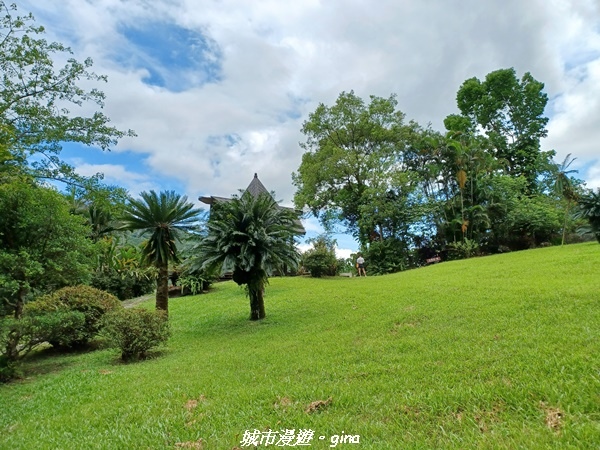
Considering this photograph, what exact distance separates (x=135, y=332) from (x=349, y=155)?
21.6 meters

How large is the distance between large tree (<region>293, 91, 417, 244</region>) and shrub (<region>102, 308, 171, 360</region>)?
20196mm

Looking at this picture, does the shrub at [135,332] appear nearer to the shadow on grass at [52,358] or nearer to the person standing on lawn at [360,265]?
the shadow on grass at [52,358]

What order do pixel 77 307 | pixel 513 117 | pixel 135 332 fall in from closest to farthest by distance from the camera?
pixel 135 332
pixel 77 307
pixel 513 117

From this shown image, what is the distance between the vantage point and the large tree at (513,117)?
32531 mm

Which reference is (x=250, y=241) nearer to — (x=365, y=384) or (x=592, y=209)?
(x=365, y=384)

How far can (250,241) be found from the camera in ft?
30.8

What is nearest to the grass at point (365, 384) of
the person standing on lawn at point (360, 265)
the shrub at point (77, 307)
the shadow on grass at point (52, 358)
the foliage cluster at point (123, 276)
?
the shadow on grass at point (52, 358)

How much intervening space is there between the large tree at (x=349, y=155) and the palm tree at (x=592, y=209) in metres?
11.8

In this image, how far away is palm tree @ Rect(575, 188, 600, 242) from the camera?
16750mm

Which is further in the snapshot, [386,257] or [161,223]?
[386,257]

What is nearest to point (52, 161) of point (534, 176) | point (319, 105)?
point (319, 105)

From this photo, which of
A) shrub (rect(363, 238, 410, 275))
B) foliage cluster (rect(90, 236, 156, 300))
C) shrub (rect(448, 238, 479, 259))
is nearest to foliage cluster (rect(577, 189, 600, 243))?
shrub (rect(448, 238, 479, 259))

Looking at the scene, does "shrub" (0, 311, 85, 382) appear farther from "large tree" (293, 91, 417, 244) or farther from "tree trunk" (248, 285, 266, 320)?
"large tree" (293, 91, 417, 244)

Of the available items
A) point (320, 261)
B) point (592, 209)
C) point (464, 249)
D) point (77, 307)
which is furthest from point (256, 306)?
point (464, 249)
